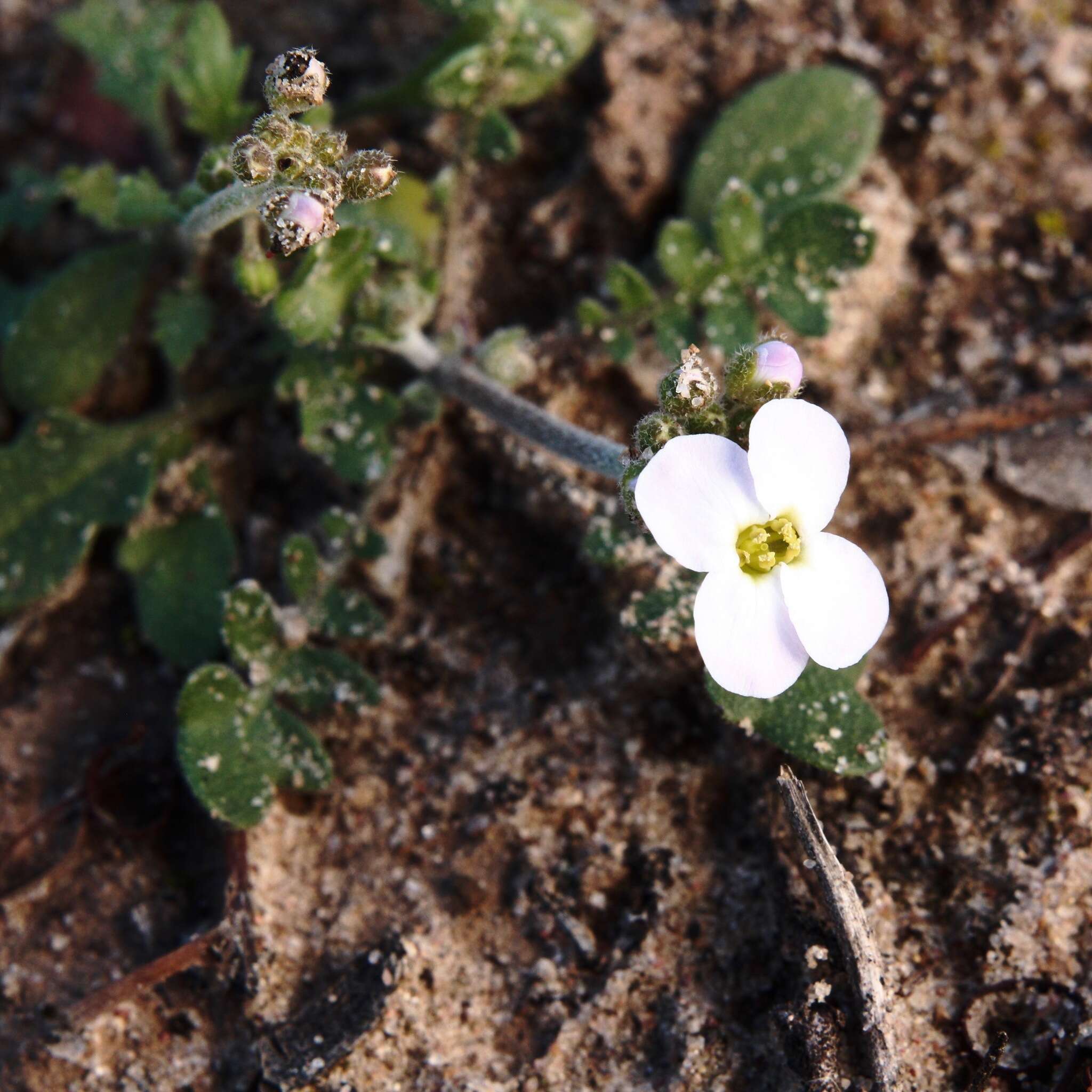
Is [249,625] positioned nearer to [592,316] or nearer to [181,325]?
[181,325]

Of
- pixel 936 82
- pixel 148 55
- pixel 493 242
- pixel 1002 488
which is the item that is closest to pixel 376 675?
pixel 493 242

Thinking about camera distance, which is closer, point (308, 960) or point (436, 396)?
point (308, 960)

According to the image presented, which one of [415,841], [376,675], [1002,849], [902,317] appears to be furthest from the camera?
[902,317]

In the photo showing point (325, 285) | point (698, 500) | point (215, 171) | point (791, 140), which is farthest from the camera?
point (791, 140)

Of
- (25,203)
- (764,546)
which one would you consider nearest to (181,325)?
(25,203)

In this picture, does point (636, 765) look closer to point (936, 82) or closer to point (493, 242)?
point (493, 242)
